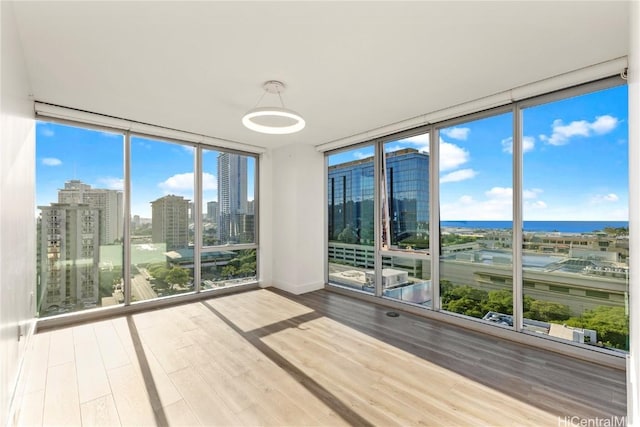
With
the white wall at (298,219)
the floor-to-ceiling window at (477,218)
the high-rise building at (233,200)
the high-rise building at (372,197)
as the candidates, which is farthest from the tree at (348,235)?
the high-rise building at (233,200)

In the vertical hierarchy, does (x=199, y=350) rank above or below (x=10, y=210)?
below

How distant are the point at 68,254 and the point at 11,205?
7.52 feet

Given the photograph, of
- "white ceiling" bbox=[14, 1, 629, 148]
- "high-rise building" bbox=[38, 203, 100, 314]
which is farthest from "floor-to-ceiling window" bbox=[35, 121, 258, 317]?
"white ceiling" bbox=[14, 1, 629, 148]

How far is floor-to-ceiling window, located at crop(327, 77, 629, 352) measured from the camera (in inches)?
112

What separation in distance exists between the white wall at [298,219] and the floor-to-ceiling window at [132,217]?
596 mm

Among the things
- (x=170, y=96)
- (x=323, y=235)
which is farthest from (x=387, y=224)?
(x=170, y=96)

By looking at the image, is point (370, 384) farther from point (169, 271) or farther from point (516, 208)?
point (169, 271)

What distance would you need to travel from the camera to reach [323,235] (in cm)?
575

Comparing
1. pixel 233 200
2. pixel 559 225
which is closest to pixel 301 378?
pixel 559 225

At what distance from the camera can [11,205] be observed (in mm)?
2053

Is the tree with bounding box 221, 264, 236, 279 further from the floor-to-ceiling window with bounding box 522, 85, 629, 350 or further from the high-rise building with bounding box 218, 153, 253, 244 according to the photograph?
the floor-to-ceiling window with bounding box 522, 85, 629, 350

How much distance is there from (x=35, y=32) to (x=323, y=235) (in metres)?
4.59

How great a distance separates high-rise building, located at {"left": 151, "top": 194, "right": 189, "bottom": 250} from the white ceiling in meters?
1.64

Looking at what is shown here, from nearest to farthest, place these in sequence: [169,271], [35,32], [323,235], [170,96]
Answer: [35,32]
[170,96]
[169,271]
[323,235]
